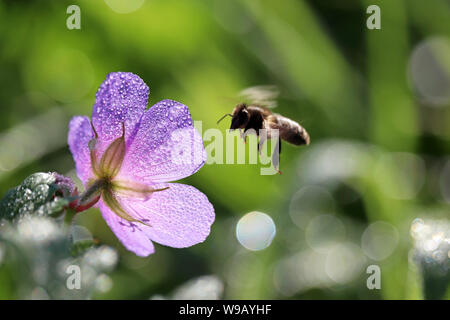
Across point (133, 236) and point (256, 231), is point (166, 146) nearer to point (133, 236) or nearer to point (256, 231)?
point (133, 236)

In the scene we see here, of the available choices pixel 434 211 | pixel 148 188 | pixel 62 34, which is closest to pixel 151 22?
pixel 62 34

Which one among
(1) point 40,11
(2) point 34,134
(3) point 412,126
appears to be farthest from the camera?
(3) point 412,126

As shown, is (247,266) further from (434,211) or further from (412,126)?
(412,126)

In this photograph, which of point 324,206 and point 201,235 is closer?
point 201,235

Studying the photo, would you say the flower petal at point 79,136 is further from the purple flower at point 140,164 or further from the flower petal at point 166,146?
the flower petal at point 166,146

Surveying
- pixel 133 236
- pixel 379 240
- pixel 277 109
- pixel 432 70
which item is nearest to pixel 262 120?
pixel 133 236

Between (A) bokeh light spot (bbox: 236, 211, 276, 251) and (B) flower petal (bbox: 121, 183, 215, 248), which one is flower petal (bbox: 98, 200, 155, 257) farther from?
(A) bokeh light spot (bbox: 236, 211, 276, 251)

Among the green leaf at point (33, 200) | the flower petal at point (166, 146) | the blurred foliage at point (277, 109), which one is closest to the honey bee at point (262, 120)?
the flower petal at point (166, 146)
